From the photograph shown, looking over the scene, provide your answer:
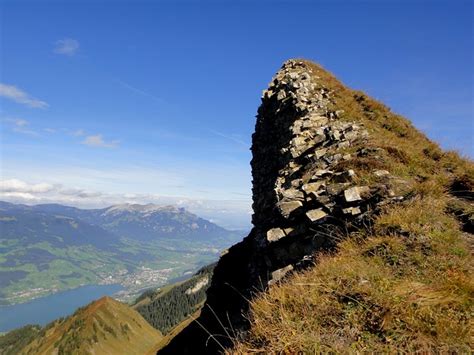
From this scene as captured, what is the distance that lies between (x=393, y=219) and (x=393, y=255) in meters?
2.01

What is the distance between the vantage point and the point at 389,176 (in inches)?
619

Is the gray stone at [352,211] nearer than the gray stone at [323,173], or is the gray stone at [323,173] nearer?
the gray stone at [352,211]

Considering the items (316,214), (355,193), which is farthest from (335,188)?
(316,214)

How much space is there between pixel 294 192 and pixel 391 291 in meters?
9.24

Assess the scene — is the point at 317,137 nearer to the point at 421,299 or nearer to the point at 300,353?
the point at 421,299

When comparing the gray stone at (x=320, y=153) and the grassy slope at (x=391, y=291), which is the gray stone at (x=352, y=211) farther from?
the gray stone at (x=320, y=153)

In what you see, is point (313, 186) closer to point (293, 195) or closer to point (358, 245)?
point (293, 195)

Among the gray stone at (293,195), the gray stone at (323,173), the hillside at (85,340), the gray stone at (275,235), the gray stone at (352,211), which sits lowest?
the hillside at (85,340)

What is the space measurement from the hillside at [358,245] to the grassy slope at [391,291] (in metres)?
0.03

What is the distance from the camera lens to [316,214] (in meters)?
15.1

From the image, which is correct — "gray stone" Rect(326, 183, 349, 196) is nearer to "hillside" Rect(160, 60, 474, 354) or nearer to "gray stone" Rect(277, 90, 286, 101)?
"hillside" Rect(160, 60, 474, 354)

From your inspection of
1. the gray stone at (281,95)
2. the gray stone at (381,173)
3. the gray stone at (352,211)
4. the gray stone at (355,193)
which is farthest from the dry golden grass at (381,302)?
the gray stone at (281,95)

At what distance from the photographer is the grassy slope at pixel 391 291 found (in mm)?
7160

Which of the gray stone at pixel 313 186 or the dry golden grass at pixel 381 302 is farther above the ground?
the gray stone at pixel 313 186
